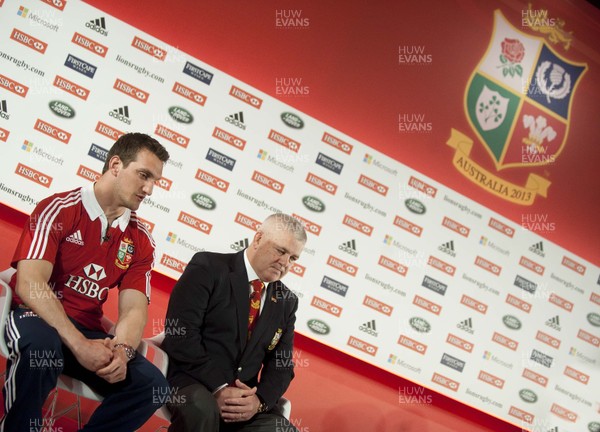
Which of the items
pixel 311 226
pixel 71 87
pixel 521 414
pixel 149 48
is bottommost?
pixel 521 414

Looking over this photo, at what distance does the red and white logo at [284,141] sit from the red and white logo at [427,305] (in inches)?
59.6

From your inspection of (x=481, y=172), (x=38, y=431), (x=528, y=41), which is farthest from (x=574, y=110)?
(x=38, y=431)

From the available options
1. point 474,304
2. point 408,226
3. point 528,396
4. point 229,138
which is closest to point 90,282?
point 229,138

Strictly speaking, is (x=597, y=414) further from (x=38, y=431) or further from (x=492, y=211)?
(x=38, y=431)

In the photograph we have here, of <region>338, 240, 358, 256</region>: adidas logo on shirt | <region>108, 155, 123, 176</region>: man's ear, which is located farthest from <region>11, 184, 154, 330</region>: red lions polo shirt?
<region>338, 240, 358, 256</region>: adidas logo on shirt

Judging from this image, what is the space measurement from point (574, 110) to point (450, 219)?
71.0 inches

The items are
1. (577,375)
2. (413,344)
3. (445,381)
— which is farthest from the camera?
(577,375)

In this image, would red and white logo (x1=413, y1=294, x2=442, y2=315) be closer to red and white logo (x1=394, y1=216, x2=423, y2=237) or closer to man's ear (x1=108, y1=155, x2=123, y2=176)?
red and white logo (x1=394, y1=216, x2=423, y2=237)

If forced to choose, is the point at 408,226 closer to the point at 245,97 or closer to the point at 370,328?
the point at 370,328

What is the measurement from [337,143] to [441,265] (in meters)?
1.30

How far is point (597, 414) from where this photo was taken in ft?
17.9

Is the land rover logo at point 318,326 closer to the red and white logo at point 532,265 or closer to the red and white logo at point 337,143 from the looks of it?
the red and white logo at point 337,143

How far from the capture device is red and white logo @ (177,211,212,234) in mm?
4141

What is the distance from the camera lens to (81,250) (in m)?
2.36
